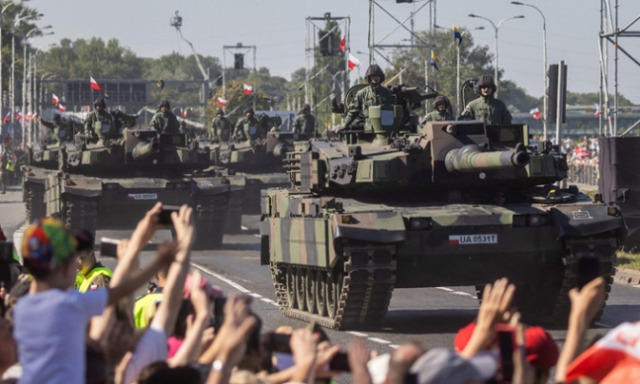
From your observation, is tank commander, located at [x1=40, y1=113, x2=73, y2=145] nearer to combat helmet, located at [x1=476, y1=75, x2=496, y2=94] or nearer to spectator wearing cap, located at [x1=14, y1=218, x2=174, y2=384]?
combat helmet, located at [x1=476, y1=75, x2=496, y2=94]

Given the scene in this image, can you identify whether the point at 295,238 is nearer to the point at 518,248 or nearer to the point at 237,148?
the point at 518,248

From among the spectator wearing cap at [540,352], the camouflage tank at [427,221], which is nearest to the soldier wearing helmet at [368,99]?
the camouflage tank at [427,221]

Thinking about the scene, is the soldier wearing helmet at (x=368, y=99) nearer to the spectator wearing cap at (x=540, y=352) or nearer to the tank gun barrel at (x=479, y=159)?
the tank gun barrel at (x=479, y=159)

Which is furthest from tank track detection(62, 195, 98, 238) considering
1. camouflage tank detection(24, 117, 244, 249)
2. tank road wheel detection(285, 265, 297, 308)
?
tank road wheel detection(285, 265, 297, 308)

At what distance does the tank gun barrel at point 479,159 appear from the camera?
1526 centimetres

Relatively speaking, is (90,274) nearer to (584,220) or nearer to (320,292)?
(584,220)

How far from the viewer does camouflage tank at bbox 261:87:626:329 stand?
15852mm

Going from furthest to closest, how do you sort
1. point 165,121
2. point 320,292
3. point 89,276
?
point 165,121, point 320,292, point 89,276

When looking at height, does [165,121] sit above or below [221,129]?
below

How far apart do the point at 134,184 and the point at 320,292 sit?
37.9ft

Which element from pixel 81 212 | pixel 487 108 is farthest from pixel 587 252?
pixel 81 212

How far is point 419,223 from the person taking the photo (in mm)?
15906

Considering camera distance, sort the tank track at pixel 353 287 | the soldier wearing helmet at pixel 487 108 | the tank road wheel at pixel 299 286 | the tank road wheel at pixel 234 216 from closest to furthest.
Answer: the tank track at pixel 353 287, the tank road wheel at pixel 299 286, the soldier wearing helmet at pixel 487 108, the tank road wheel at pixel 234 216

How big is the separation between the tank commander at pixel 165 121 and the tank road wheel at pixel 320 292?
45.1ft
